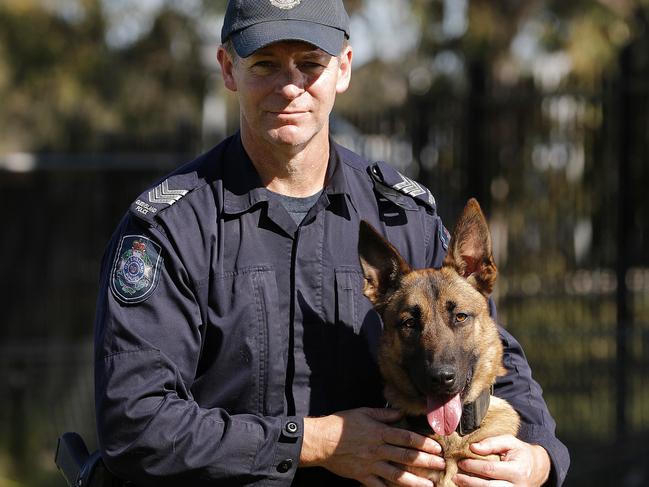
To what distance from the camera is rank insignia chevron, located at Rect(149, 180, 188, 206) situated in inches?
117

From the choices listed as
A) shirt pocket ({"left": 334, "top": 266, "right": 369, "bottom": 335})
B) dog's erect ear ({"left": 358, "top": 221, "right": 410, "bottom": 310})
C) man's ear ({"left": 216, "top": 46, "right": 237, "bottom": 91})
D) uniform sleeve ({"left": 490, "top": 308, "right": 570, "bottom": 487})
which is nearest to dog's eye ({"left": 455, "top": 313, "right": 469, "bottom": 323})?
uniform sleeve ({"left": 490, "top": 308, "right": 570, "bottom": 487})

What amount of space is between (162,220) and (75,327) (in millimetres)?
6377

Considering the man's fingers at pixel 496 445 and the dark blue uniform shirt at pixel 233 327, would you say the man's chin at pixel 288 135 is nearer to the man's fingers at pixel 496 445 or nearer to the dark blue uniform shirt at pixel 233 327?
the dark blue uniform shirt at pixel 233 327

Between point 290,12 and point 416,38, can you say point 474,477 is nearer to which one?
point 290,12

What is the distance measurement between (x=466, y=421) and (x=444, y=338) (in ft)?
0.91

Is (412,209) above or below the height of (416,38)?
below

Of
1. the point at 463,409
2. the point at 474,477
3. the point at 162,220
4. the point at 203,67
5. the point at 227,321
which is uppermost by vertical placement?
the point at 203,67

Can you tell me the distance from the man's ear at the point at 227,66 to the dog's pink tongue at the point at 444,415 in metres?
1.17

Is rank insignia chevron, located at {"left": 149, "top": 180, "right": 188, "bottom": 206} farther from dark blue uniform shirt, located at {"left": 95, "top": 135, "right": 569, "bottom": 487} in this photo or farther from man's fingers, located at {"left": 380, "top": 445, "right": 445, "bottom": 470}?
man's fingers, located at {"left": 380, "top": 445, "right": 445, "bottom": 470}

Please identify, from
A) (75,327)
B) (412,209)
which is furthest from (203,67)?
(412,209)

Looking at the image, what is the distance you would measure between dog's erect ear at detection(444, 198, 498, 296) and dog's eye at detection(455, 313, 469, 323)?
13 centimetres

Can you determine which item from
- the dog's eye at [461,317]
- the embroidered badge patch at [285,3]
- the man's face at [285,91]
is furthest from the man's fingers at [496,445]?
the embroidered badge patch at [285,3]

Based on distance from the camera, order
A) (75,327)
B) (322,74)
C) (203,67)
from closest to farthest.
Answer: (322,74), (75,327), (203,67)

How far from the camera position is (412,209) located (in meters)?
3.32
